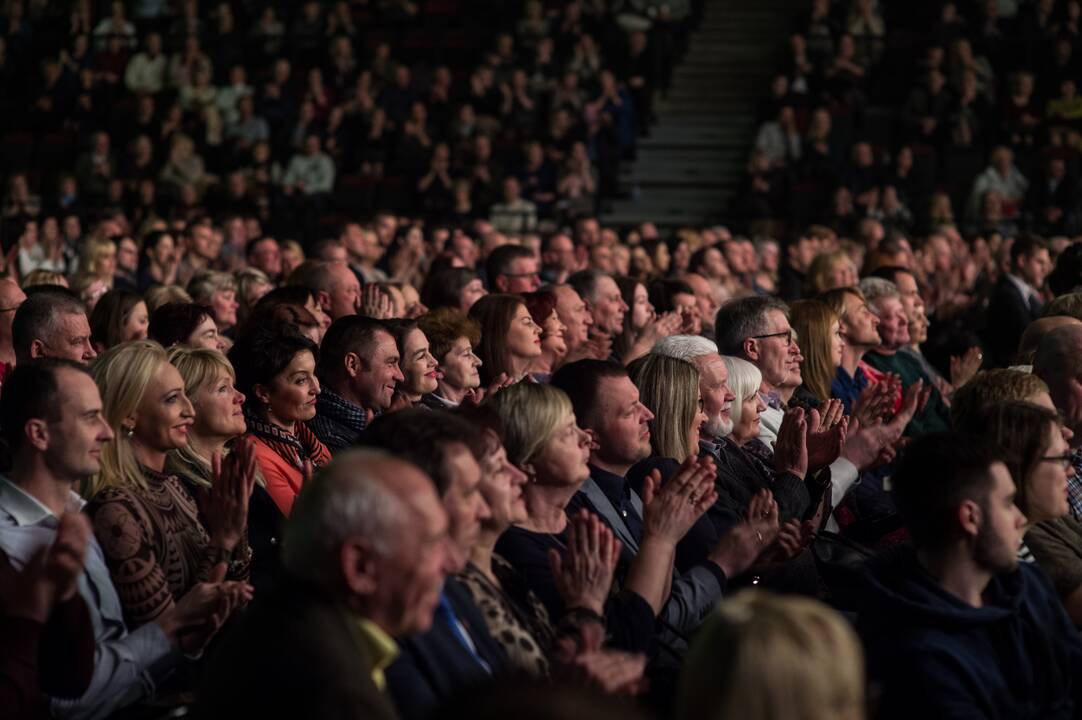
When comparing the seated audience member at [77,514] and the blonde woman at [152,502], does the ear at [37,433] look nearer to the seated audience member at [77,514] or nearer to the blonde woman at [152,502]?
the seated audience member at [77,514]

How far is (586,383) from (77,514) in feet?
4.85

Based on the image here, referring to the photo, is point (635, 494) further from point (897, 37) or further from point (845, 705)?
point (897, 37)

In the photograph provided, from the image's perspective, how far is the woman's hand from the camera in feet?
11.0

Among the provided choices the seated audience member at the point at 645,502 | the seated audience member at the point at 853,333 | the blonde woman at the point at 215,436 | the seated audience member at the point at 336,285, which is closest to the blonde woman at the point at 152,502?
the blonde woman at the point at 215,436

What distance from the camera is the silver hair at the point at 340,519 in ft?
8.18

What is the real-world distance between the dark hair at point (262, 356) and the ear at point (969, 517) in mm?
2184

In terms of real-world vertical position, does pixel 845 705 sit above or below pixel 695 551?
above

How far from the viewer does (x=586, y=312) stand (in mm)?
6809

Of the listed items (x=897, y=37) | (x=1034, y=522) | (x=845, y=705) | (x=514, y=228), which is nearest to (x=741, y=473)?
(x=1034, y=522)

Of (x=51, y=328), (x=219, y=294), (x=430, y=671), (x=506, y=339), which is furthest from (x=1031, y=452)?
(x=219, y=294)

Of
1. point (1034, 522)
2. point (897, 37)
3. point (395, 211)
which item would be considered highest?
point (897, 37)

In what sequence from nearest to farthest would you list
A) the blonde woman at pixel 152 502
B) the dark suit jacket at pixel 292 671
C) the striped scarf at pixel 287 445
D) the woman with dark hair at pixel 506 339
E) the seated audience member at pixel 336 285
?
the dark suit jacket at pixel 292 671
the blonde woman at pixel 152 502
the striped scarf at pixel 287 445
the woman with dark hair at pixel 506 339
the seated audience member at pixel 336 285

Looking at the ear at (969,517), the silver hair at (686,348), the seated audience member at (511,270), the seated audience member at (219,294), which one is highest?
the ear at (969,517)

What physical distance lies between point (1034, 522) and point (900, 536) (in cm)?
101
